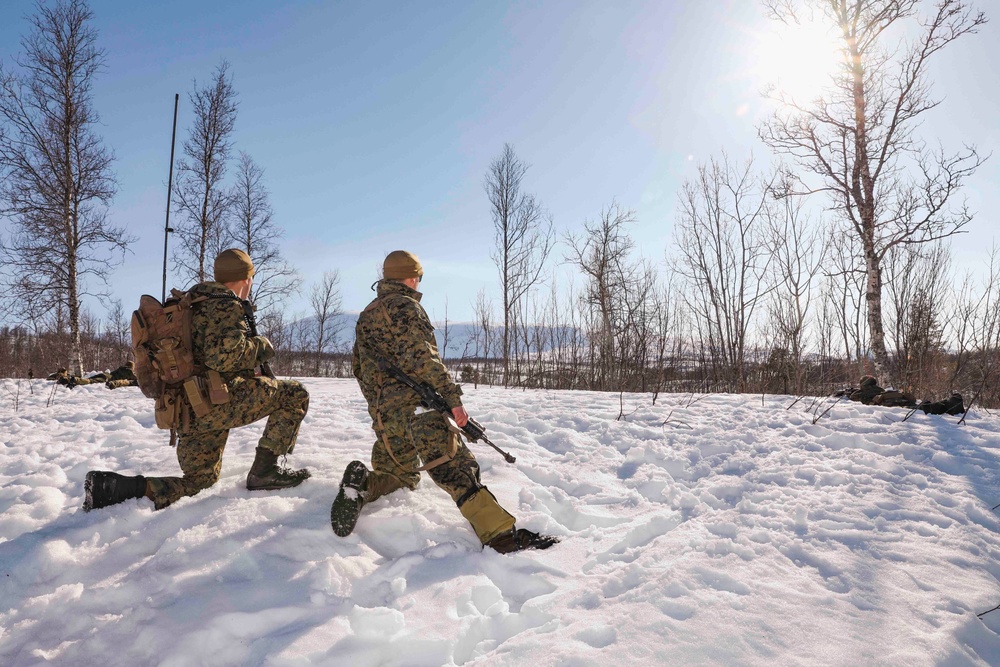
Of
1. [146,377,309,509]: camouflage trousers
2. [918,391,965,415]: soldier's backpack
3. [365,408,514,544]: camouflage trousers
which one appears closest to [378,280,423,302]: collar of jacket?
[365,408,514,544]: camouflage trousers

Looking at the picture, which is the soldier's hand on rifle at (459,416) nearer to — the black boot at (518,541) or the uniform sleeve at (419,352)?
the uniform sleeve at (419,352)

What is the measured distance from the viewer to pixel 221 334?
271 cm

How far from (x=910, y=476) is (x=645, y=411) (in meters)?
2.28

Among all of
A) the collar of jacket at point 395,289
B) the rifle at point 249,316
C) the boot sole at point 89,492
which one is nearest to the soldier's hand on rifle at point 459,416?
the collar of jacket at point 395,289

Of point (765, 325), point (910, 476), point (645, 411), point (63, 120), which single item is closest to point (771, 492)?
point (910, 476)

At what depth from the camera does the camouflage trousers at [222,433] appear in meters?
2.75

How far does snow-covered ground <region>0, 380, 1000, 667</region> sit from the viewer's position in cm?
175

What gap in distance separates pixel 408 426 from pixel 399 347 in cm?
46

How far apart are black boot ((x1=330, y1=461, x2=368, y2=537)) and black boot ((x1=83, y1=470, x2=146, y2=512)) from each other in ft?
3.83

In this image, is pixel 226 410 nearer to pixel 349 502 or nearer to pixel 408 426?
pixel 349 502

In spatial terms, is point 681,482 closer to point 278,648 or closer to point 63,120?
point 278,648

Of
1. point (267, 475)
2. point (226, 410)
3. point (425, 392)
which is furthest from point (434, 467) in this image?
point (226, 410)

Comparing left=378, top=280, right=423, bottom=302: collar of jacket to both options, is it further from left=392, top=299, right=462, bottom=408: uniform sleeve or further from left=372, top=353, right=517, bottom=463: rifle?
left=372, top=353, right=517, bottom=463: rifle

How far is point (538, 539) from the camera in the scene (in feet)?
8.33
